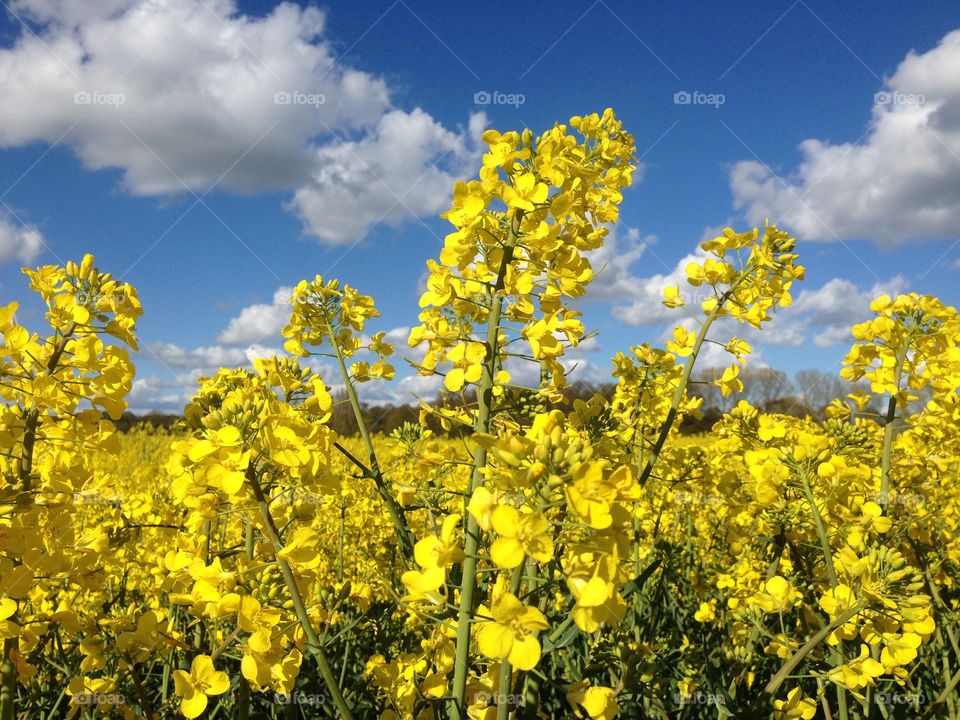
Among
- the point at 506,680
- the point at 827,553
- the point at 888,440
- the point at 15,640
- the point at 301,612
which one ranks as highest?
the point at 888,440

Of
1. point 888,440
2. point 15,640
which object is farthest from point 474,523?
point 888,440

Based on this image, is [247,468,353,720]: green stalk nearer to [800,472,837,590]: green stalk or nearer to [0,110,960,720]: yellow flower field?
[0,110,960,720]: yellow flower field

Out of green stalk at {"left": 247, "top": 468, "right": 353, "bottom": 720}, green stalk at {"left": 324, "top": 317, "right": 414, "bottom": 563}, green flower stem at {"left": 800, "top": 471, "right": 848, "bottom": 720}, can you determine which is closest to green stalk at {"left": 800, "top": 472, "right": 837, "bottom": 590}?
green flower stem at {"left": 800, "top": 471, "right": 848, "bottom": 720}

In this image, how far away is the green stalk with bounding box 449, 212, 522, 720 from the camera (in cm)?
165

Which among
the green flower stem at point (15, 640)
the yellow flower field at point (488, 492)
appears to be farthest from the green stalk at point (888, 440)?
the green flower stem at point (15, 640)

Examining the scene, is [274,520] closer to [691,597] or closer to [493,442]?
[493,442]

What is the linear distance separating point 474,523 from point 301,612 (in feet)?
1.69

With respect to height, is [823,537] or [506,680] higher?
[823,537]

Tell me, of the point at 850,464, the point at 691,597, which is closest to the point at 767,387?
the point at 691,597

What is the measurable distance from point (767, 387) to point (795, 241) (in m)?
37.4

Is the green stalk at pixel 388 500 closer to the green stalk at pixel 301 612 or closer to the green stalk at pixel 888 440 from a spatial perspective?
the green stalk at pixel 301 612

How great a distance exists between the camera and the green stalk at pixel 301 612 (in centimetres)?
150

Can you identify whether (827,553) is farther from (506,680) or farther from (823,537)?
(506,680)

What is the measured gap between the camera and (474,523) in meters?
1.77
